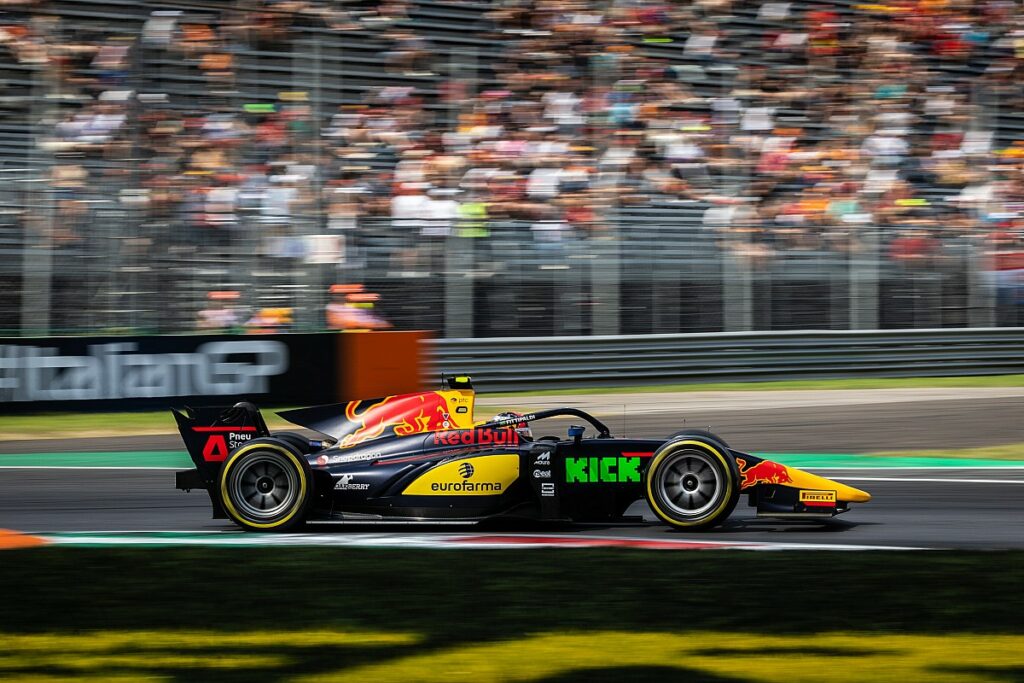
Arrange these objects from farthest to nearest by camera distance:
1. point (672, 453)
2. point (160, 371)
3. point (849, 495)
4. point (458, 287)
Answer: point (458, 287) < point (160, 371) < point (849, 495) < point (672, 453)

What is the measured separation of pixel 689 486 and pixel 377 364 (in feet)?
22.2

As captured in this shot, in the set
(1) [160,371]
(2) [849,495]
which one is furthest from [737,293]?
(2) [849,495]

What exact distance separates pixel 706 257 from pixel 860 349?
2518 mm

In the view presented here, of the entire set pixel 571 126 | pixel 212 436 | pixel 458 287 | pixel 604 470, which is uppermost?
pixel 571 126

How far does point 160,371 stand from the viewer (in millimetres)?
12156

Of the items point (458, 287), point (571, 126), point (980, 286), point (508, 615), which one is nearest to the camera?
point (508, 615)

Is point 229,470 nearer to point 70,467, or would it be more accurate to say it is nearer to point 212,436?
point 212,436

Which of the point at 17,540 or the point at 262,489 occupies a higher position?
the point at 262,489

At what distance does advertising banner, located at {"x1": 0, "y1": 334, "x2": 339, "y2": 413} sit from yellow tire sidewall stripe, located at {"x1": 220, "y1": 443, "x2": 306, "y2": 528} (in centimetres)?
573

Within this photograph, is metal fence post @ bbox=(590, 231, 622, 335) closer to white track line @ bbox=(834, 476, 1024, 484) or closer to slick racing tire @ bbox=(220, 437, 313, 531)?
white track line @ bbox=(834, 476, 1024, 484)

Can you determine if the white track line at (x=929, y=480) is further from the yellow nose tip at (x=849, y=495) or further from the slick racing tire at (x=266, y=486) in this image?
the slick racing tire at (x=266, y=486)

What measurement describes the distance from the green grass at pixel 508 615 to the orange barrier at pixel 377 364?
6546mm

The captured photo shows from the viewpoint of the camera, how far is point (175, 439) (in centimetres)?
1110

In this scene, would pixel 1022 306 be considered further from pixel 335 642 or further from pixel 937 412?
pixel 335 642
